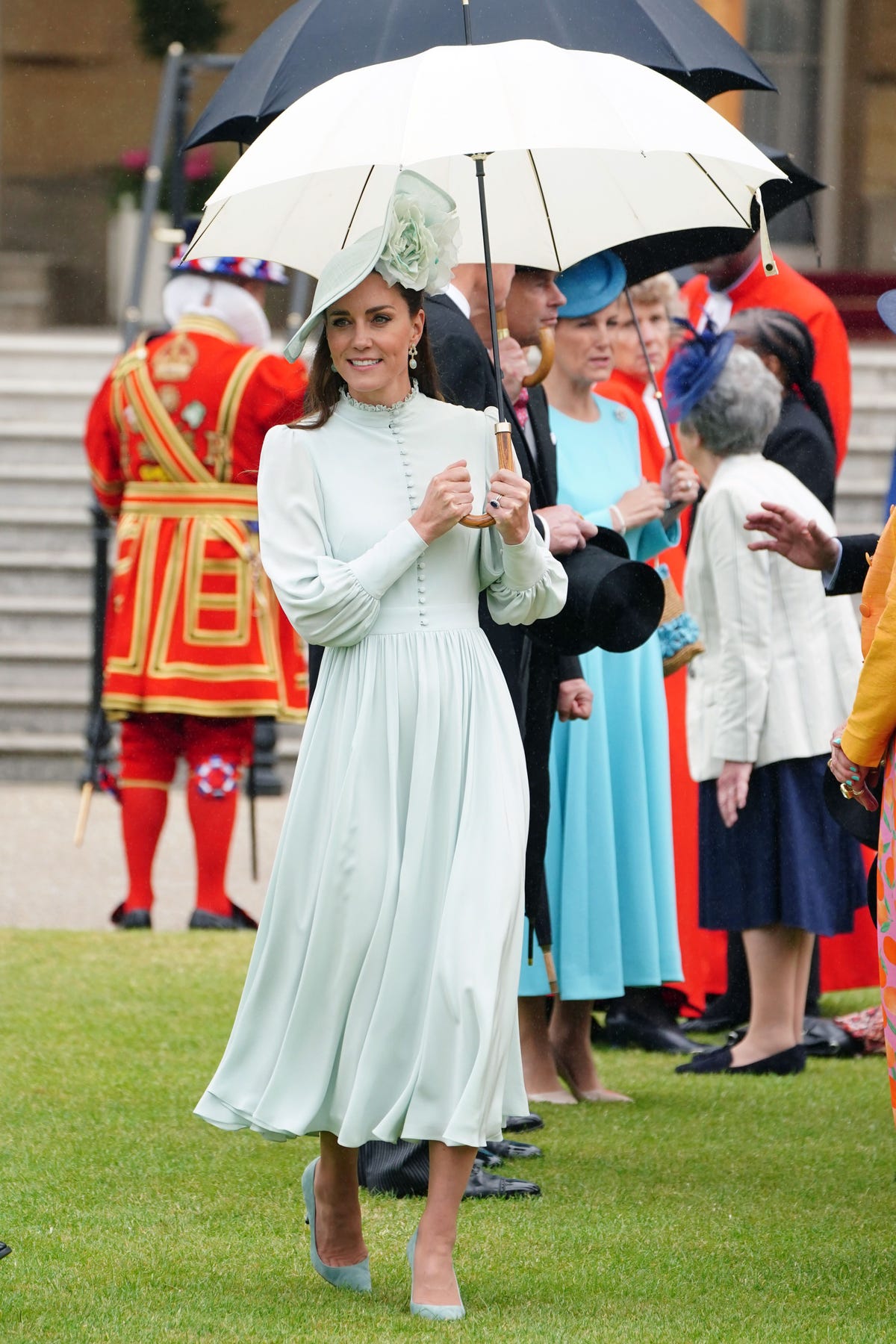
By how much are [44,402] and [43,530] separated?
1.37 meters

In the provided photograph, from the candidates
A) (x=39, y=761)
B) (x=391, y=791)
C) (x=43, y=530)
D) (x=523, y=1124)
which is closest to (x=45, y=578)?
(x=43, y=530)

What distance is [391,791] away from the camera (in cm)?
355

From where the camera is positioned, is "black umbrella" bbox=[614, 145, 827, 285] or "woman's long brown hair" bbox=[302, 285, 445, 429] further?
"black umbrella" bbox=[614, 145, 827, 285]

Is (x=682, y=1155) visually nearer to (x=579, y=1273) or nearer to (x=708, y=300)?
(x=579, y=1273)

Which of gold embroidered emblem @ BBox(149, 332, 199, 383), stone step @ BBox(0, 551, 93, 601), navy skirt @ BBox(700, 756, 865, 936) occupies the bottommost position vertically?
navy skirt @ BBox(700, 756, 865, 936)

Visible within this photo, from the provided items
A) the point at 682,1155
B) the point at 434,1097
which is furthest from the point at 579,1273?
the point at 682,1155

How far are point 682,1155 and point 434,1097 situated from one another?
1.47 metres

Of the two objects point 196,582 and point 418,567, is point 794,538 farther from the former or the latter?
point 196,582

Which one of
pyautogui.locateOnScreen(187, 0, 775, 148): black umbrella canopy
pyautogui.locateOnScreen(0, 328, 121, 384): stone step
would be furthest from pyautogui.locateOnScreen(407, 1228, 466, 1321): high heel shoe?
pyautogui.locateOnScreen(0, 328, 121, 384): stone step

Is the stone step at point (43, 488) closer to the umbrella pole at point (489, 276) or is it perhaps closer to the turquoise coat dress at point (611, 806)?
the turquoise coat dress at point (611, 806)

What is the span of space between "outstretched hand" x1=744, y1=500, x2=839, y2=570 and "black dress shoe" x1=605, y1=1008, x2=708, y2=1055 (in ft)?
6.97

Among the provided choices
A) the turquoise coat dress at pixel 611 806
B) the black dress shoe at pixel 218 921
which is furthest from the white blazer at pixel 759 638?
the black dress shoe at pixel 218 921

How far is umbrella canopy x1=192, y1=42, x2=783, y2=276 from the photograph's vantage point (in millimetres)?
3725

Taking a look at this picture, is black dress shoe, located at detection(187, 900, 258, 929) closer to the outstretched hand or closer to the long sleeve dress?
the outstretched hand
